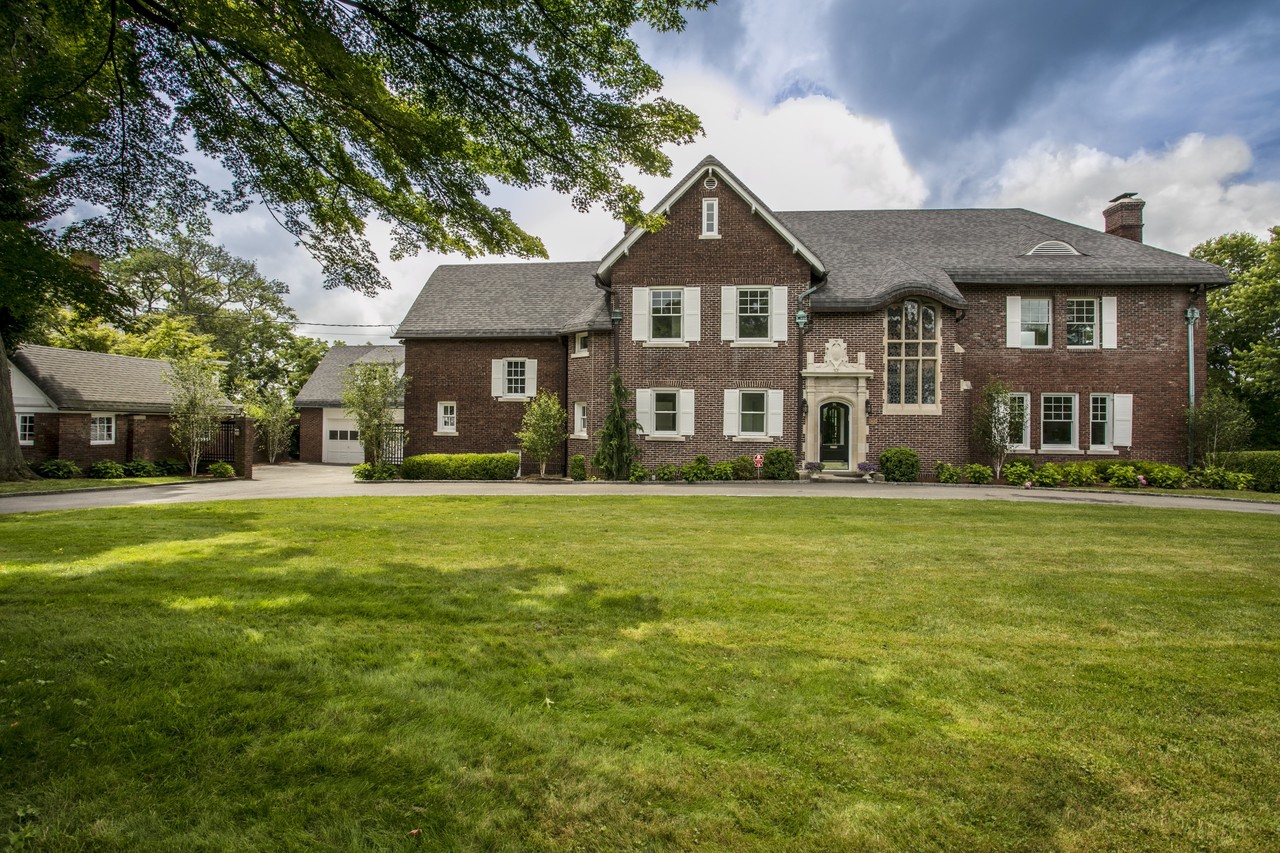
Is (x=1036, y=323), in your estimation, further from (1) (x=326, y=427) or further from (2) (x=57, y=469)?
(1) (x=326, y=427)

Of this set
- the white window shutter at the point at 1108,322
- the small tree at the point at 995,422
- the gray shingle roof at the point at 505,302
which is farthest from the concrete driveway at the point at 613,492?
the gray shingle roof at the point at 505,302

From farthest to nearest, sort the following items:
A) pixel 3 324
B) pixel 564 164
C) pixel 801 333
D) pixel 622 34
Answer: pixel 801 333 → pixel 3 324 → pixel 564 164 → pixel 622 34

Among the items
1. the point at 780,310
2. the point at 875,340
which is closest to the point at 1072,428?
the point at 875,340

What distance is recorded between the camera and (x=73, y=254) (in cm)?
625

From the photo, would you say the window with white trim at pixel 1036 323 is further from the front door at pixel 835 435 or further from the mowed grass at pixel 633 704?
the mowed grass at pixel 633 704

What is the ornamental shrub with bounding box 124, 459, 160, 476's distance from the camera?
2209 centimetres

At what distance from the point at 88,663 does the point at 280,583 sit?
2135mm

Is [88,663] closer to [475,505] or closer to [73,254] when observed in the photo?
[73,254]

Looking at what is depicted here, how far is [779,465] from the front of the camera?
1892cm

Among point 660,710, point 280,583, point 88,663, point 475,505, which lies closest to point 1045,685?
point 660,710

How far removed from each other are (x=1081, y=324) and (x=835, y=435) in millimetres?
8722

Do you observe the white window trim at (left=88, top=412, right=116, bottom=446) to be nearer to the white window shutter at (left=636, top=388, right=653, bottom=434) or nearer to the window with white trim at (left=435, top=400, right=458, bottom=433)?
the window with white trim at (left=435, top=400, right=458, bottom=433)

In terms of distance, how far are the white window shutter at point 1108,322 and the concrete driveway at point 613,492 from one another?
6437 mm

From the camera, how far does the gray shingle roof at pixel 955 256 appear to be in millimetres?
19578
